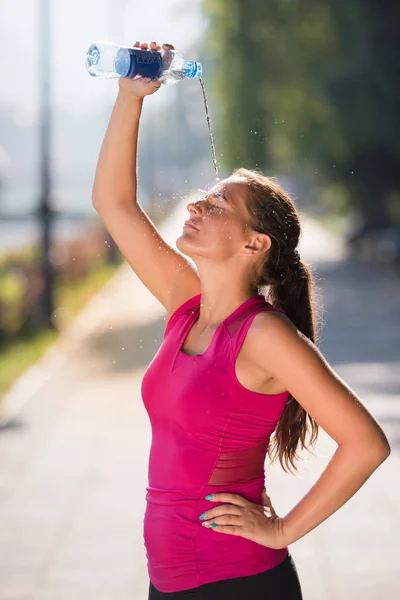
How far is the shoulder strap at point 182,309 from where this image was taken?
9.71 feet

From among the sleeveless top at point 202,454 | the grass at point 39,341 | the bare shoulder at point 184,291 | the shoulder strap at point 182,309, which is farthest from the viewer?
the grass at point 39,341

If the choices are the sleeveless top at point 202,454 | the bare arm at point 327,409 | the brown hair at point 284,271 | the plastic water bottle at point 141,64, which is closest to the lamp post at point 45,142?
the plastic water bottle at point 141,64

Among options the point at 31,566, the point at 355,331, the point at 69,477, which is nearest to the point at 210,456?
the point at 31,566

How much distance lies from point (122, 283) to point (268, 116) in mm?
6201

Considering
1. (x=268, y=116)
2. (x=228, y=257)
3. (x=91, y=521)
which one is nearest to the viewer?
(x=228, y=257)

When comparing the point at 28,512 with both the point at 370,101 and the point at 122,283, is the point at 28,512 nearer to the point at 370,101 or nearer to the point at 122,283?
the point at 122,283

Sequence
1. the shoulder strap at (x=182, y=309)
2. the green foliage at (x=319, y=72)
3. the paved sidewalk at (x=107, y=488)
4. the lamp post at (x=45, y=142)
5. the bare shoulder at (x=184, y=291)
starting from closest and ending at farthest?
the shoulder strap at (x=182, y=309) < the bare shoulder at (x=184, y=291) < the paved sidewalk at (x=107, y=488) < the lamp post at (x=45, y=142) < the green foliage at (x=319, y=72)

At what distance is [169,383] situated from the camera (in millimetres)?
2691

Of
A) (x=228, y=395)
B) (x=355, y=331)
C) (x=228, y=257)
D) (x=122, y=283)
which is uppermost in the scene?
(x=228, y=257)

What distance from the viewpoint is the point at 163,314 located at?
1559 centimetres

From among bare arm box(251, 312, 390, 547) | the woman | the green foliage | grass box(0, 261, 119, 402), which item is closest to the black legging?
the woman

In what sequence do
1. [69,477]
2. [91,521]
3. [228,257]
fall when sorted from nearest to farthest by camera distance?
[228,257], [91,521], [69,477]

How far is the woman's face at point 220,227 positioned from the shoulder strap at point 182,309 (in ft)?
0.77

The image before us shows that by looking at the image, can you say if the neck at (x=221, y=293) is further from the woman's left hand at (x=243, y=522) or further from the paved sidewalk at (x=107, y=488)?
the paved sidewalk at (x=107, y=488)
